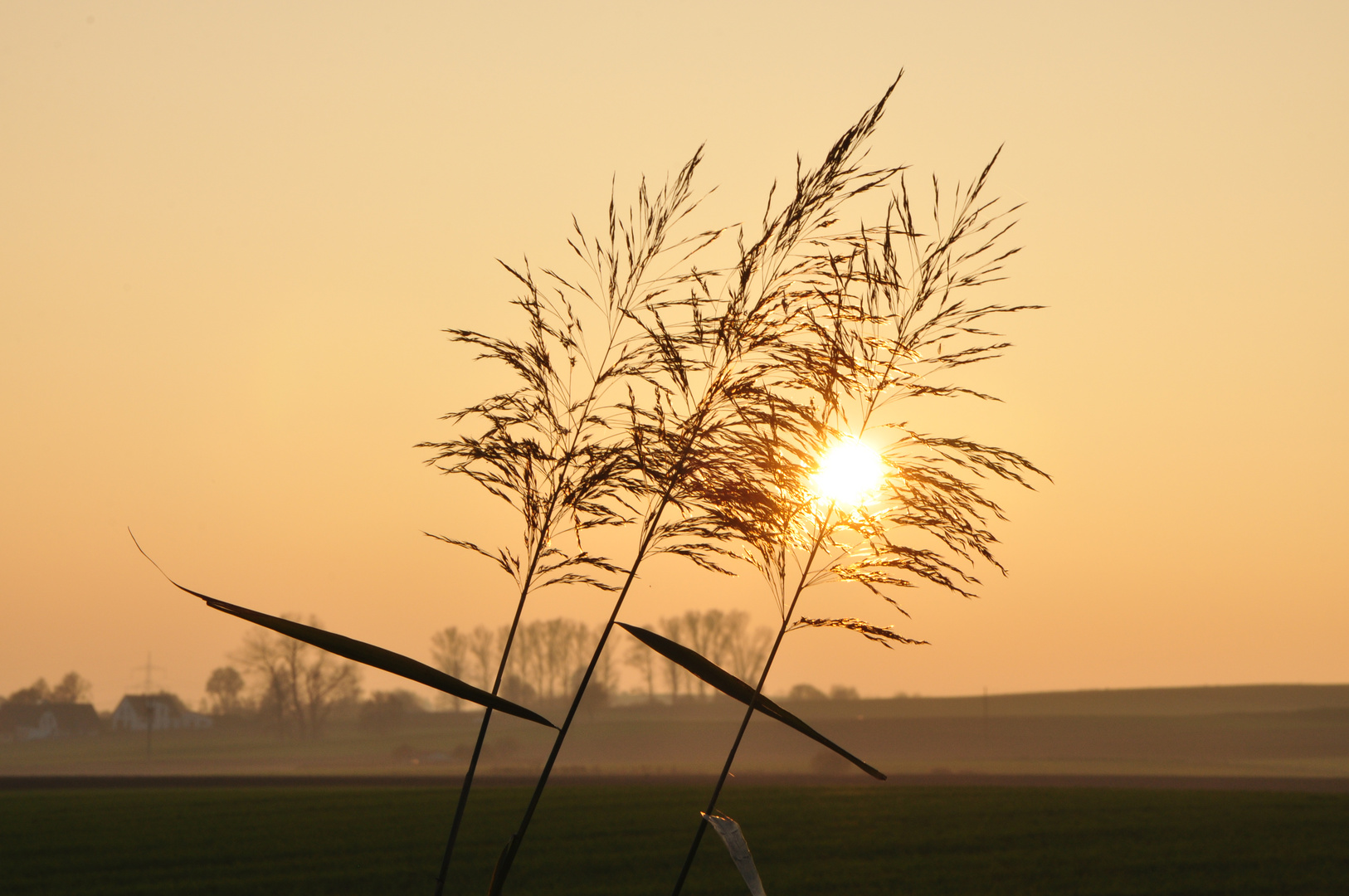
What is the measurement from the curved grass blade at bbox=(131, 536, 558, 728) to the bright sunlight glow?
1.25m

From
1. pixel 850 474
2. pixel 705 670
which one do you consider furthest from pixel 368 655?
pixel 850 474

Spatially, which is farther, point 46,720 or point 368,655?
point 46,720

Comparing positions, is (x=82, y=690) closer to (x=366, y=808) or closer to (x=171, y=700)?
(x=171, y=700)

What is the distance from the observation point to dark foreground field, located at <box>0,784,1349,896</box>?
1853cm

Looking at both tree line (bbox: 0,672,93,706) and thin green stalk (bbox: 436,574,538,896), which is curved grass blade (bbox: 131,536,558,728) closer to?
thin green stalk (bbox: 436,574,538,896)

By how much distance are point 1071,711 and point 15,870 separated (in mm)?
149301

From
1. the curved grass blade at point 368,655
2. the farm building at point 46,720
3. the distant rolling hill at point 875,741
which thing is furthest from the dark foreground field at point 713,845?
the farm building at point 46,720

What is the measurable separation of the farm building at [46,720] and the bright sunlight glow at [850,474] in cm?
A: 17434

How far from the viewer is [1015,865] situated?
2019cm

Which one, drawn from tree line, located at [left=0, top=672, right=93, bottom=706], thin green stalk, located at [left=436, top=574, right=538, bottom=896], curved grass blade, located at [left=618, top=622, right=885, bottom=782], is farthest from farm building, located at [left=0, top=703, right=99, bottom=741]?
curved grass blade, located at [left=618, top=622, right=885, bottom=782]

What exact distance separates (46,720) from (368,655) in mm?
179430

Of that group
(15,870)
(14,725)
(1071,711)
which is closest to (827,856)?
(15,870)

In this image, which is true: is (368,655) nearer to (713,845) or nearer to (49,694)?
(713,845)

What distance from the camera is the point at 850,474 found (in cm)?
309
